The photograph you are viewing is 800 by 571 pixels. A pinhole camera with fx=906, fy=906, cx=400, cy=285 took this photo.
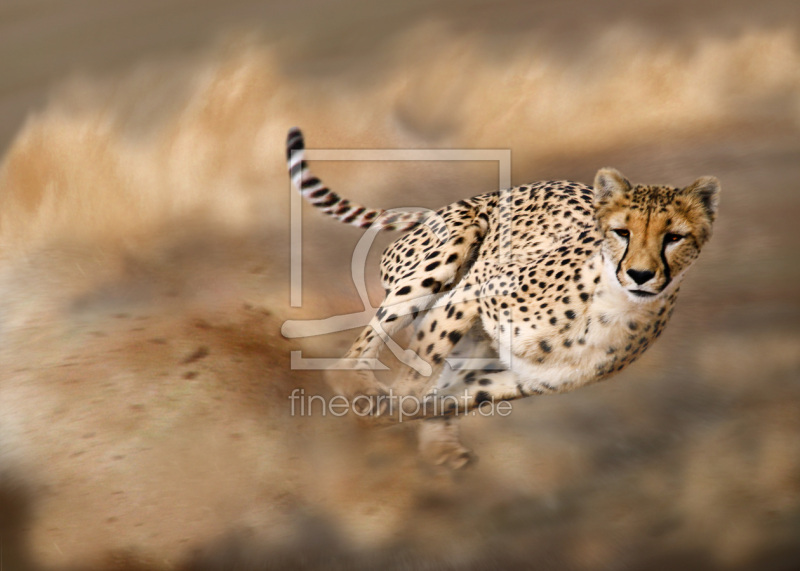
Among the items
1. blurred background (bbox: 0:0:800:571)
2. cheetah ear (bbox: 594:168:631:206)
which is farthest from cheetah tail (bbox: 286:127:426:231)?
cheetah ear (bbox: 594:168:631:206)

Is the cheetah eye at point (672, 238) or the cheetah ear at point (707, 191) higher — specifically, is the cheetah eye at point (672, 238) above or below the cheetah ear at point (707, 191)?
below

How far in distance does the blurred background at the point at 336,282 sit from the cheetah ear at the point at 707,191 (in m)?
0.47

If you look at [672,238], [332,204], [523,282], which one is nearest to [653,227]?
[672,238]

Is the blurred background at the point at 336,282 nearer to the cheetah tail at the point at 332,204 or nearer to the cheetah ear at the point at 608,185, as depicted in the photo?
the cheetah tail at the point at 332,204

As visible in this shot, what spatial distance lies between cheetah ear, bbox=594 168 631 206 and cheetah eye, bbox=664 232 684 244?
116 millimetres

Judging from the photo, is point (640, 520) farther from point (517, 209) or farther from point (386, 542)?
point (517, 209)

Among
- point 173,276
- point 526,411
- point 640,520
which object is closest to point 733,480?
point 640,520

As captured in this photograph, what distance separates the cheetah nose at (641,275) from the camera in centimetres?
156

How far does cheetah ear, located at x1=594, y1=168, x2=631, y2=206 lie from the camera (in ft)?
5.26

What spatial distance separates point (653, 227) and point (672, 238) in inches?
1.6

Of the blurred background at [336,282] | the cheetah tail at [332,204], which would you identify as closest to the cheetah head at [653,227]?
the blurred background at [336,282]

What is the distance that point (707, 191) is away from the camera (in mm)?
1577

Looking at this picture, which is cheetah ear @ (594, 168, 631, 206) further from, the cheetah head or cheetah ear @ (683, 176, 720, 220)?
cheetah ear @ (683, 176, 720, 220)

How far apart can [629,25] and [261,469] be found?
1464 millimetres
